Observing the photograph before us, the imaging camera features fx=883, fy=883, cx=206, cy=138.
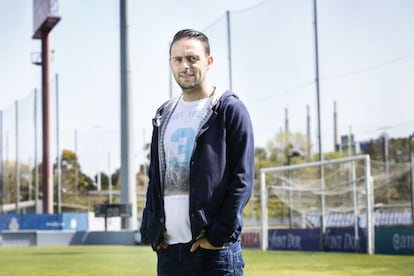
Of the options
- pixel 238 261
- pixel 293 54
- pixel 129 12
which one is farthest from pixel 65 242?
pixel 238 261

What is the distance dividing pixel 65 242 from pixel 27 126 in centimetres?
1356

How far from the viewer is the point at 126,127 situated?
1241 inches

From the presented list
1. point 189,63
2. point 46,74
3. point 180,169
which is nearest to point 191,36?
point 189,63

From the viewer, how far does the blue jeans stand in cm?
310

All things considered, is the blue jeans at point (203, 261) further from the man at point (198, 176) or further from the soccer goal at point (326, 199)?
the soccer goal at point (326, 199)

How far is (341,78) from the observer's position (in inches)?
933

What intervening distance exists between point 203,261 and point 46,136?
4186 centimetres

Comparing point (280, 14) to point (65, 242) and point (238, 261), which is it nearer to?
point (65, 242)

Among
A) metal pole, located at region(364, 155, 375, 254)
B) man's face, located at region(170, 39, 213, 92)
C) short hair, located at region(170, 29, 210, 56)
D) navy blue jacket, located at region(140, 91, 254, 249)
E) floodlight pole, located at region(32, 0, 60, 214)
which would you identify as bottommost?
metal pole, located at region(364, 155, 375, 254)

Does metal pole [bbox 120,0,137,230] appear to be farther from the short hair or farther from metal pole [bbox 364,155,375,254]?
the short hair

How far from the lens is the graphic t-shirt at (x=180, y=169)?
312 centimetres

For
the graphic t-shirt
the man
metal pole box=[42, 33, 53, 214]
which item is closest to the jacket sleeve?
the man

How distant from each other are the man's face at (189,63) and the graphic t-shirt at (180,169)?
0.08 meters

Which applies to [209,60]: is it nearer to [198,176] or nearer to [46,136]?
[198,176]
